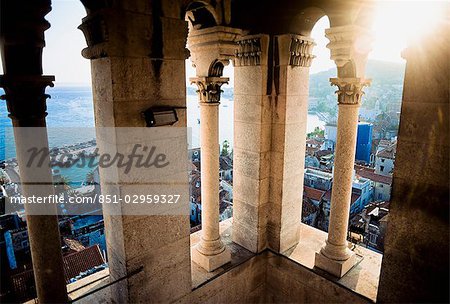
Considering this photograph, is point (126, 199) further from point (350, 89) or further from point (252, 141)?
point (350, 89)

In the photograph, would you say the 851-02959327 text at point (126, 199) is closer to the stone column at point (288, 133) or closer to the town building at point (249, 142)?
the town building at point (249, 142)

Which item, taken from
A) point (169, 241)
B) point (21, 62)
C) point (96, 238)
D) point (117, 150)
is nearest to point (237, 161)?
point (169, 241)

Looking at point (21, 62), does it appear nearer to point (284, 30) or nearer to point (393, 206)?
point (284, 30)

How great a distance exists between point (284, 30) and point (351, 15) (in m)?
1.02

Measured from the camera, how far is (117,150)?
3.09 metres

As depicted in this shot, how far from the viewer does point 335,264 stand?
4.67 meters

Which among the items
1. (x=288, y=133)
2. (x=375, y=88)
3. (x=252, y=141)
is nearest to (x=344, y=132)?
(x=288, y=133)

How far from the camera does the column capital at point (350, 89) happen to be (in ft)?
14.2

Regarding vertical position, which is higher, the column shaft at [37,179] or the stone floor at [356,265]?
the column shaft at [37,179]

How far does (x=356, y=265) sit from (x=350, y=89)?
296cm

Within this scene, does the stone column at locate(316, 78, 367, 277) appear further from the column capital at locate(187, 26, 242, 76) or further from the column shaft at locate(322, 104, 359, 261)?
the column capital at locate(187, 26, 242, 76)

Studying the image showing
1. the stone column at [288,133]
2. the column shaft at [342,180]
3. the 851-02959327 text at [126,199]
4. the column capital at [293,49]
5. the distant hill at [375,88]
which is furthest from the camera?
the distant hill at [375,88]

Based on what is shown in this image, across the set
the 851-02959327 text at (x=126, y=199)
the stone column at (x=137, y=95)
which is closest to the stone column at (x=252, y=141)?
the stone column at (x=137, y=95)

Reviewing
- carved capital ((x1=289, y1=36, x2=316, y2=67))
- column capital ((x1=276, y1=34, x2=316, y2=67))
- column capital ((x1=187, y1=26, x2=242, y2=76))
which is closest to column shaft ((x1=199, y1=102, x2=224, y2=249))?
column capital ((x1=187, y1=26, x2=242, y2=76))
